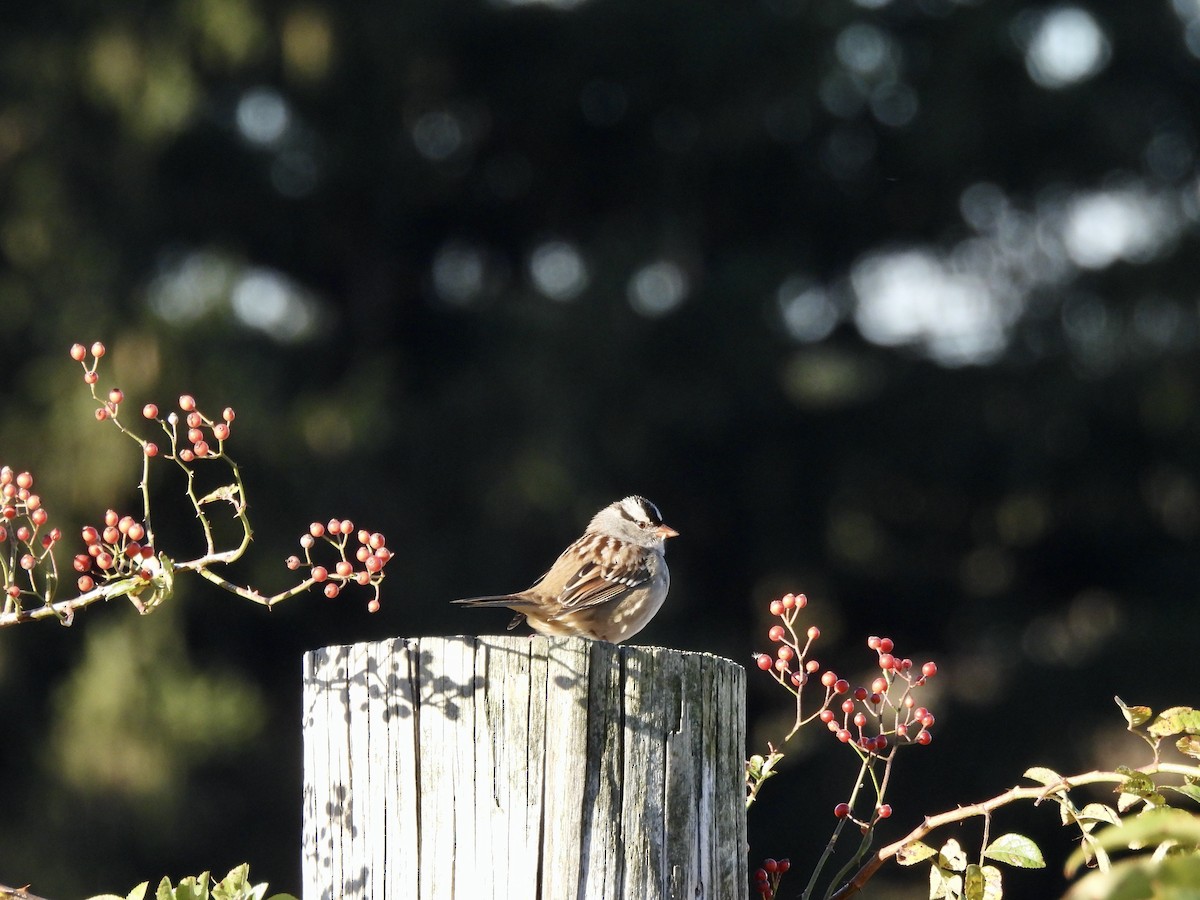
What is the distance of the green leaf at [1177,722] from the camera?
6.48 feet

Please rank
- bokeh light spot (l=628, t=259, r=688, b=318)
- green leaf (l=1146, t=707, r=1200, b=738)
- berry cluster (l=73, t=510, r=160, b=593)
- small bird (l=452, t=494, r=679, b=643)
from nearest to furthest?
green leaf (l=1146, t=707, r=1200, b=738)
berry cluster (l=73, t=510, r=160, b=593)
small bird (l=452, t=494, r=679, b=643)
bokeh light spot (l=628, t=259, r=688, b=318)

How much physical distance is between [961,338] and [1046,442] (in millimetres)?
936

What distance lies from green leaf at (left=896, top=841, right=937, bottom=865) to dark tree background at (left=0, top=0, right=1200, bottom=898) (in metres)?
6.88

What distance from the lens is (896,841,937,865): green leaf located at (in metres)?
2.15

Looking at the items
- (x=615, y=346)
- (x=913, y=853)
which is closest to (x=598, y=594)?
(x=913, y=853)

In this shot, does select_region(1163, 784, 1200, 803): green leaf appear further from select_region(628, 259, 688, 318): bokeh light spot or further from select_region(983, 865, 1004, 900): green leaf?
select_region(628, 259, 688, 318): bokeh light spot

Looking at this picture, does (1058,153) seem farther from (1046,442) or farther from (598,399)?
(598,399)

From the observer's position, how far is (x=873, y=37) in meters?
11.7

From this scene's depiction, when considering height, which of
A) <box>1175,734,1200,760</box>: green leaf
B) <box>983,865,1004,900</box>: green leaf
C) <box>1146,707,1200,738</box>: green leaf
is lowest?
<box>983,865,1004,900</box>: green leaf

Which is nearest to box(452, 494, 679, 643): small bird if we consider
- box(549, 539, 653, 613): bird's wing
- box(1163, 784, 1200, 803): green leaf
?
box(549, 539, 653, 613): bird's wing

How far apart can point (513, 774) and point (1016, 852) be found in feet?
2.09

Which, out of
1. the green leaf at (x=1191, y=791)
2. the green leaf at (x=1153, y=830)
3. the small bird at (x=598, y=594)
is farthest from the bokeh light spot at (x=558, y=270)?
the green leaf at (x=1153, y=830)

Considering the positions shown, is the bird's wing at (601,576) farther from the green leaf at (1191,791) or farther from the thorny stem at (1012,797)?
the green leaf at (1191,791)

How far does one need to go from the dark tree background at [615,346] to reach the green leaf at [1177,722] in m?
7.11
